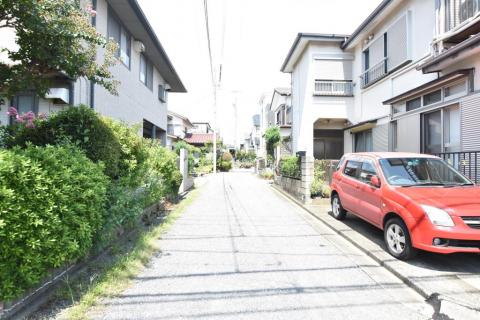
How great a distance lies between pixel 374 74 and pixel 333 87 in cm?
219

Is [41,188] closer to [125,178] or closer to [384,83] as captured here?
[125,178]

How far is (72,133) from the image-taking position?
470 cm

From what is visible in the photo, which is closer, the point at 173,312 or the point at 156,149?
the point at 173,312

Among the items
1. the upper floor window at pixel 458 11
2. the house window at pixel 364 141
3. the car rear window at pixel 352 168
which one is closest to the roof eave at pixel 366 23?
the upper floor window at pixel 458 11

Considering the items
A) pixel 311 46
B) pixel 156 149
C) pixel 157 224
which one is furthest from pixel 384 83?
pixel 157 224

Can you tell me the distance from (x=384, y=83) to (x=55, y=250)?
12054 mm

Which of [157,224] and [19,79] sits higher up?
[19,79]

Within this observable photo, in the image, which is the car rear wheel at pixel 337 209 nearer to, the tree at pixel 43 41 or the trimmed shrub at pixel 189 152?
the tree at pixel 43 41

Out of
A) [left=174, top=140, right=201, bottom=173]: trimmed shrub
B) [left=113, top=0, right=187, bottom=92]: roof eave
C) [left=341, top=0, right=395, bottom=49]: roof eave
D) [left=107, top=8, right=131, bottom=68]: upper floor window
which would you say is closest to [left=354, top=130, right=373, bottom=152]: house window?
[left=341, top=0, right=395, bottom=49]: roof eave

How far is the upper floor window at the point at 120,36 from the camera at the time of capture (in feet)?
29.7

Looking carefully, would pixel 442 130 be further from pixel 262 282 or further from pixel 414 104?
pixel 262 282

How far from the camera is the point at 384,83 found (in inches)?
466

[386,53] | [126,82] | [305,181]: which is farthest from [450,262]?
[126,82]

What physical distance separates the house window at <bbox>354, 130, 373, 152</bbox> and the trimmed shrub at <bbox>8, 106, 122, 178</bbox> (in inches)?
438
